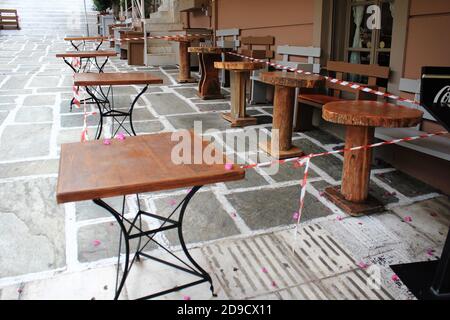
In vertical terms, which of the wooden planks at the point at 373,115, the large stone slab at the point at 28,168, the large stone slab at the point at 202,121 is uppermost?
the wooden planks at the point at 373,115

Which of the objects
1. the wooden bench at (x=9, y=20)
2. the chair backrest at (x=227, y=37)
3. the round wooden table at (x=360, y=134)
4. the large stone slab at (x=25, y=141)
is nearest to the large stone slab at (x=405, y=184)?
the round wooden table at (x=360, y=134)

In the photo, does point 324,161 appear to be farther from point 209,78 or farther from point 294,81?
point 209,78

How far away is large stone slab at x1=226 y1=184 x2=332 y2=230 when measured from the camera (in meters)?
3.07

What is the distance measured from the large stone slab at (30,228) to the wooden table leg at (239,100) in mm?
2613

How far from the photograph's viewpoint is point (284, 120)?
14.3 feet

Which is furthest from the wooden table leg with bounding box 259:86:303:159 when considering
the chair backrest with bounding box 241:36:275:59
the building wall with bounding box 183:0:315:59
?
the chair backrest with bounding box 241:36:275:59

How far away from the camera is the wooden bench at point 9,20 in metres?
20.8

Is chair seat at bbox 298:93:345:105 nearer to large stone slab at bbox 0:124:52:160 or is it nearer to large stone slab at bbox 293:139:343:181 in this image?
large stone slab at bbox 293:139:343:181

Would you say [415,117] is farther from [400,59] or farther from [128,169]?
[128,169]

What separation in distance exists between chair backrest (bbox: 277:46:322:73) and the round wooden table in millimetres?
2313

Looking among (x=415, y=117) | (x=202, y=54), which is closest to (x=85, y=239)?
(x=415, y=117)

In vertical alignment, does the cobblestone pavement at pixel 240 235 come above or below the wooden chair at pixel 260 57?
below

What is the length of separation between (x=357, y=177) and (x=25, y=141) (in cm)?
377

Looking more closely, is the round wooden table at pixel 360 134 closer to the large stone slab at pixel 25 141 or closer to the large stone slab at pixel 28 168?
the large stone slab at pixel 28 168
